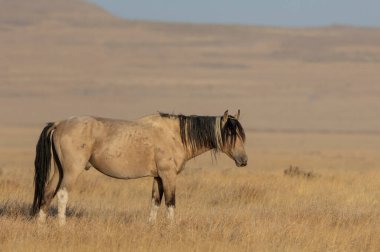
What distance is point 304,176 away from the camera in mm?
19188

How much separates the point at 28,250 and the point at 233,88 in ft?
267

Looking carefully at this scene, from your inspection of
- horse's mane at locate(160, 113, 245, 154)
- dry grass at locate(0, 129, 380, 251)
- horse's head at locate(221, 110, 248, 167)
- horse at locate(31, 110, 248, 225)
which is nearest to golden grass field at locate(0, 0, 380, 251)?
dry grass at locate(0, 129, 380, 251)

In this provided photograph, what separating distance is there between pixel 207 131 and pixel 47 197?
6.74 ft

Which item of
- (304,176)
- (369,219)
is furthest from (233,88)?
(369,219)

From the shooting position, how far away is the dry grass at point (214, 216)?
9984 millimetres

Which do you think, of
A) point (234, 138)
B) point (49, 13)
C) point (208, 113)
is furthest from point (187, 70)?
point (234, 138)

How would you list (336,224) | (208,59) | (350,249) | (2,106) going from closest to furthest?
(350,249)
(336,224)
(2,106)
(208,59)

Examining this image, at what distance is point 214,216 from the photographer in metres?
12.2

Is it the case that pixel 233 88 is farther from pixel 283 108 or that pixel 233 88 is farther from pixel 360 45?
pixel 360 45

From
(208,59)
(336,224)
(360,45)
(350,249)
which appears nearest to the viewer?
(350,249)

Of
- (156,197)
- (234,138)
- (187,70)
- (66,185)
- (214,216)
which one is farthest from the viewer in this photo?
(187,70)

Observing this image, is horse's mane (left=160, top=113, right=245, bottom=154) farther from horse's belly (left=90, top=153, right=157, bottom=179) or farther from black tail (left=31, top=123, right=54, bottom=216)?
black tail (left=31, top=123, right=54, bottom=216)

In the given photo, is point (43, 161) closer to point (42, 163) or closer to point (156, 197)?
point (42, 163)

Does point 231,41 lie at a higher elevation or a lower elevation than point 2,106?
higher
